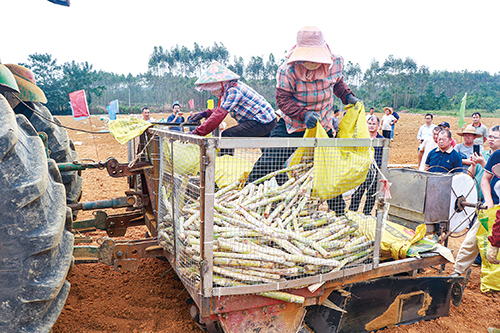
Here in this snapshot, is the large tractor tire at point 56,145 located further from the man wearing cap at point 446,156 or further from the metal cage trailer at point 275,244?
the man wearing cap at point 446,156

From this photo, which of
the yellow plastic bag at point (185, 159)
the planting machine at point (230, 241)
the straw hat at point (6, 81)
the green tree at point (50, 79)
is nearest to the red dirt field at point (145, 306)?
the planting machine at point (230, 241)

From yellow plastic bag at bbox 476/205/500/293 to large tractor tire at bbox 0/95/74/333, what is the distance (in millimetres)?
3941

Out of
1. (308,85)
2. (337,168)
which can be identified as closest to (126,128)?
(308,85)

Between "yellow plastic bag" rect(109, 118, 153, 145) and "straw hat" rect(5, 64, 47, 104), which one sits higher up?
"straw hat" rect(5, 64, 47, 104)

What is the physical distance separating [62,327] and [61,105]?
40.0m

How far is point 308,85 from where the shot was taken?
3578mm

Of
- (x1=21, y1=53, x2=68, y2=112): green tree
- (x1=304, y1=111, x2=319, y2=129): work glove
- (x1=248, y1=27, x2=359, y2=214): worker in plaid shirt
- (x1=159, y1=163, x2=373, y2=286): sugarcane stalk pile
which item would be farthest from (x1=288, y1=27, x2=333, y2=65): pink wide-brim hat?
(x1=21, y1=53, x2=68, y2=112): green tree

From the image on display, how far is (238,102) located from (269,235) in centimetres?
202

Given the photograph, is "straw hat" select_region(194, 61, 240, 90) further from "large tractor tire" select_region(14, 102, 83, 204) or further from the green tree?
the green tree

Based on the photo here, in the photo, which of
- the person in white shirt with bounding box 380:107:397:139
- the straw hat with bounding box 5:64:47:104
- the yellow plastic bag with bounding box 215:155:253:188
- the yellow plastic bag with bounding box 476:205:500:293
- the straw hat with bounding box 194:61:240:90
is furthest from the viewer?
the person in white shirt with bounding box 380:107:397:139

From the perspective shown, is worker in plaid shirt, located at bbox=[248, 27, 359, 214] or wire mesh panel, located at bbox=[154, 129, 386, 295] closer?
wire mesh panel, located at bbox=[154, 129, 386, 295]

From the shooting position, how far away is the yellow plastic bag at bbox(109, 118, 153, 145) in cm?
315

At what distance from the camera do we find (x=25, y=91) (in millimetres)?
3488

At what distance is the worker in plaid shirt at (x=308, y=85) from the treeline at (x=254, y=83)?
4070 centimetres
